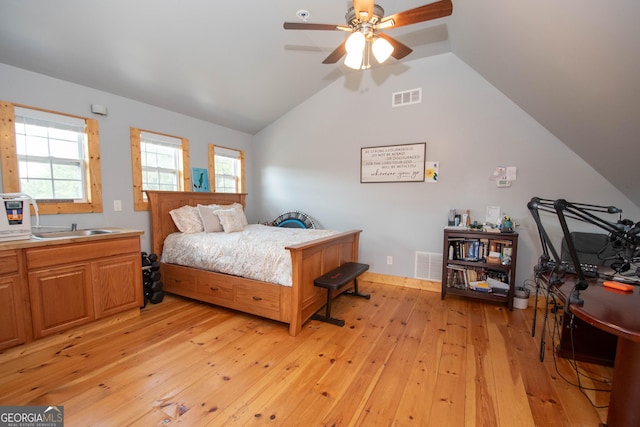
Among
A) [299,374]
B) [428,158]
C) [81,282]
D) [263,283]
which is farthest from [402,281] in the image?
[81,282]

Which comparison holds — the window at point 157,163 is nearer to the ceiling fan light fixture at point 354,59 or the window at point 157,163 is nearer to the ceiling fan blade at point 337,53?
the ceiling fan blade at point 337,53

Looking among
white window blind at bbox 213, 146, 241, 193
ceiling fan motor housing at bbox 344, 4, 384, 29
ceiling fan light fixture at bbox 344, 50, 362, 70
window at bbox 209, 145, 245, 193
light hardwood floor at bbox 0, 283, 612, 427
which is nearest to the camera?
light hardwood floor at bbox 0, 283, 612, 427

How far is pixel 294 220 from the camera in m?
4.44

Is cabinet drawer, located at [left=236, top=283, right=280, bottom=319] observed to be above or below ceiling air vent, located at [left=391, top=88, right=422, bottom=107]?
below

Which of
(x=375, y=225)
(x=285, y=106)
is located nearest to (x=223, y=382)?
(x=375, y=225)

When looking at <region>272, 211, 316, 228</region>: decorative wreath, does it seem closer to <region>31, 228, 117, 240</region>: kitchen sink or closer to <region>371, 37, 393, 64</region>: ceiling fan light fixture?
<region>31, 228, 117, 240</region>: kitchen sink

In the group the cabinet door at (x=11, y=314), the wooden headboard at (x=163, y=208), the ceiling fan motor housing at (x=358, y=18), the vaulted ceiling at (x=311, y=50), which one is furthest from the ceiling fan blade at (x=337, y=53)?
the cabinet door at (x=11, y=314)

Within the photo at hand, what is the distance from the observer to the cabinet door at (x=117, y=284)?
250cm

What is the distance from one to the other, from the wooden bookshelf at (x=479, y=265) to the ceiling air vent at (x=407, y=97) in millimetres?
1831

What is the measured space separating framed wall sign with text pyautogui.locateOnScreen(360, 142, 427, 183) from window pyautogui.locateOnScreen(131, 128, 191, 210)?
2644 mm

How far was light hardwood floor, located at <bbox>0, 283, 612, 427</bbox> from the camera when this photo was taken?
1573 millimetres

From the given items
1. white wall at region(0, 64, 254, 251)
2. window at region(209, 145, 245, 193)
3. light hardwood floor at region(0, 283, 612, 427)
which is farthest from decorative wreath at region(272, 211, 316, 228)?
light hardwood floor at region(0, 283, 612, 427)

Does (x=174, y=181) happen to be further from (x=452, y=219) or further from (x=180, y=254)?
(x=452, y=219)

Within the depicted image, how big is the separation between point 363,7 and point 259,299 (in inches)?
99.6
